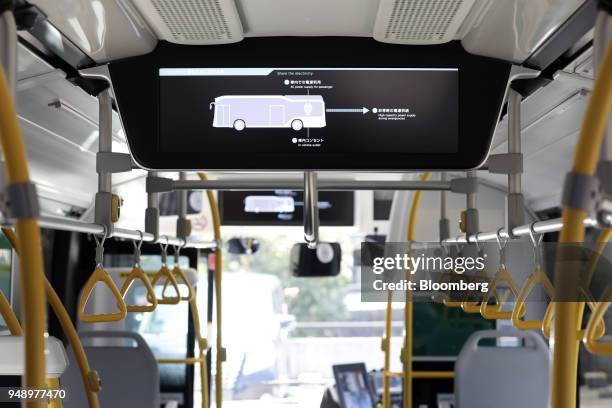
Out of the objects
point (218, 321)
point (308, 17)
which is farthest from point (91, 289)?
point (218, 321)

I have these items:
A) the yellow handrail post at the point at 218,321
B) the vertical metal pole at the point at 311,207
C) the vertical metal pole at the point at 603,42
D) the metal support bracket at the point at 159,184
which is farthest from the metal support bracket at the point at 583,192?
the yellow handrail post at the point at 218,321

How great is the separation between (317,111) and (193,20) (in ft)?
1.46

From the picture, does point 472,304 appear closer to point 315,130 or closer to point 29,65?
point 315,130

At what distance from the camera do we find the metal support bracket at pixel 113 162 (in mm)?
2639

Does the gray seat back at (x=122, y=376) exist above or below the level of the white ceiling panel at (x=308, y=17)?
below

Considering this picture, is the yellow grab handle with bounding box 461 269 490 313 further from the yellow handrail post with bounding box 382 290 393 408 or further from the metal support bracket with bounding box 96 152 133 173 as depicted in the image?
the metal support bracket with bounding box 96 152 133 173

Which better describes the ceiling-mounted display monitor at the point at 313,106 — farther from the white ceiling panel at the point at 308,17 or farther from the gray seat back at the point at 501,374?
the gray seat back at the point at 501,374

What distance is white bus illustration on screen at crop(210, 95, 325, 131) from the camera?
2.38 m

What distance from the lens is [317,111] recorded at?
7.82 feet

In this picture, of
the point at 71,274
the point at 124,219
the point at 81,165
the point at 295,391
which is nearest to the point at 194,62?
the point at 81,165

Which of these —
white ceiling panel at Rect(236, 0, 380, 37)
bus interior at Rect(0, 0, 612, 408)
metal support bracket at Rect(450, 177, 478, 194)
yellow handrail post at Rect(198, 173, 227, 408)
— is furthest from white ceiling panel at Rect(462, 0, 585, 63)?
yellow handrail post at Rect(198, 173, 227, 408)

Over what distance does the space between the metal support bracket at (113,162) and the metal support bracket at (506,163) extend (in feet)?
3.93

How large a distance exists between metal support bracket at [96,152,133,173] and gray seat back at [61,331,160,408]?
2.28m

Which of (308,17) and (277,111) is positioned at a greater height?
(308,17)
